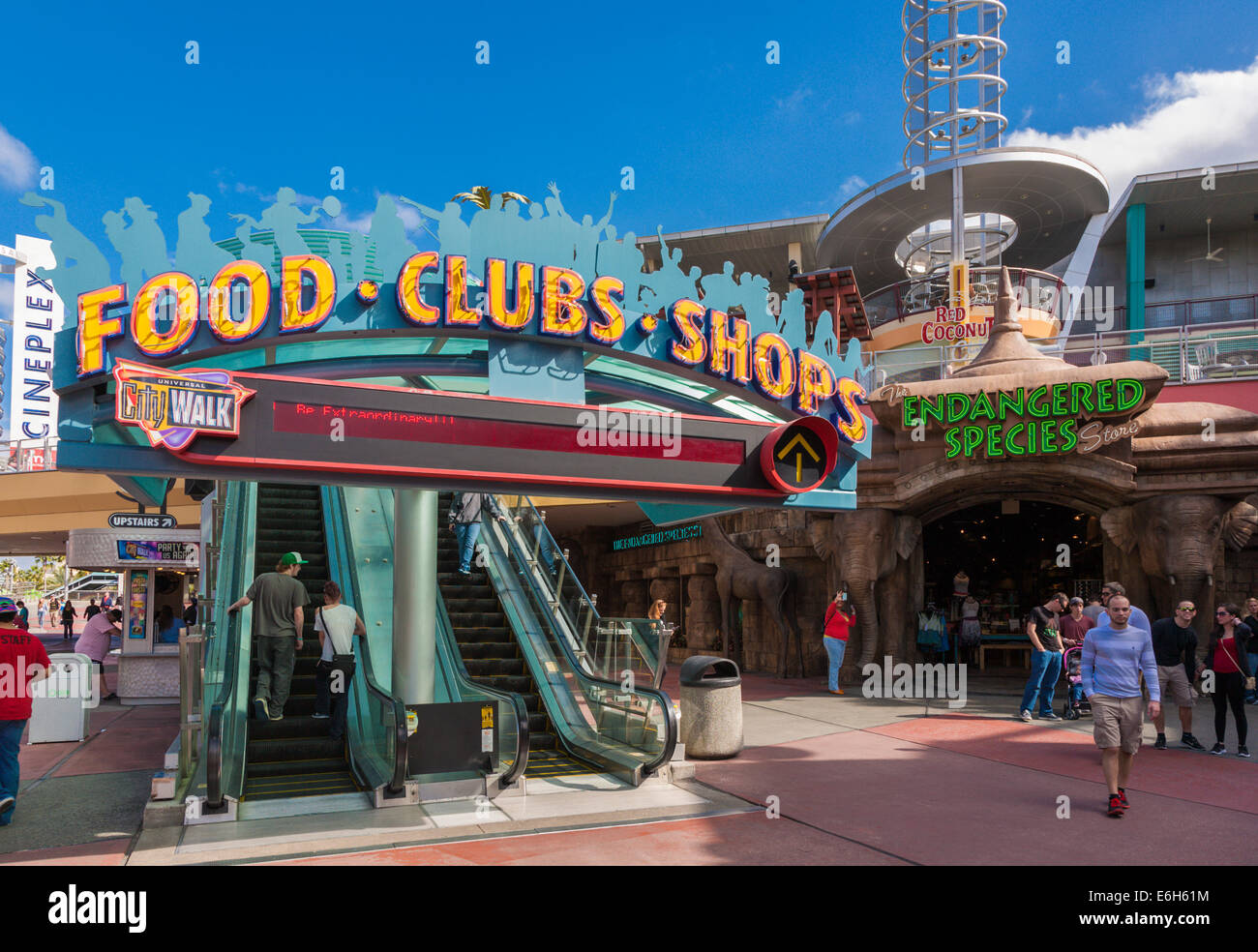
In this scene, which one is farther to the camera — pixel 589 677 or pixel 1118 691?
pixel 589 677

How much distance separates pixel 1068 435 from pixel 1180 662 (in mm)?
5169

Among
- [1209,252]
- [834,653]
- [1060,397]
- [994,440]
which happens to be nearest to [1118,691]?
[834,653]

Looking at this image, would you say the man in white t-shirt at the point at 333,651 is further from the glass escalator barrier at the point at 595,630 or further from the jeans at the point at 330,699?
the glass escalator barrier at the point at 595,630

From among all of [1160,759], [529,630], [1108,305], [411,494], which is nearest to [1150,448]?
[1160,759]

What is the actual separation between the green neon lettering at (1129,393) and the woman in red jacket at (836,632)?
530 cm

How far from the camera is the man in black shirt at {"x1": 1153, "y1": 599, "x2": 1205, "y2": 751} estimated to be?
1035 cm

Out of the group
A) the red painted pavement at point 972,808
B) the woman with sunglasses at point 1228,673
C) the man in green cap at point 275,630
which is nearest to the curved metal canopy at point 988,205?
the woman with sunglasses at point 1228,673

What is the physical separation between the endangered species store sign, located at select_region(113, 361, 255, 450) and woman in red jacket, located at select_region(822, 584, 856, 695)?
10969 mm

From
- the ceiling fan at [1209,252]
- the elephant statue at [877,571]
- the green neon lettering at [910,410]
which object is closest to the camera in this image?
the green neon lettering at [910,410]

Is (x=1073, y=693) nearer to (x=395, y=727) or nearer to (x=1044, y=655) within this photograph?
(x=1044, y=655)

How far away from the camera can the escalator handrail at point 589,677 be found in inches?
343

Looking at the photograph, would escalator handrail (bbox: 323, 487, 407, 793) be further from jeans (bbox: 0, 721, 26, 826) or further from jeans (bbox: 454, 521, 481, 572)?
jeans (bbox: 0, 721, 26, 826)

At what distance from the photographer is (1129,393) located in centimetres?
1431

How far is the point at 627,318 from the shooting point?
846 centimetres
